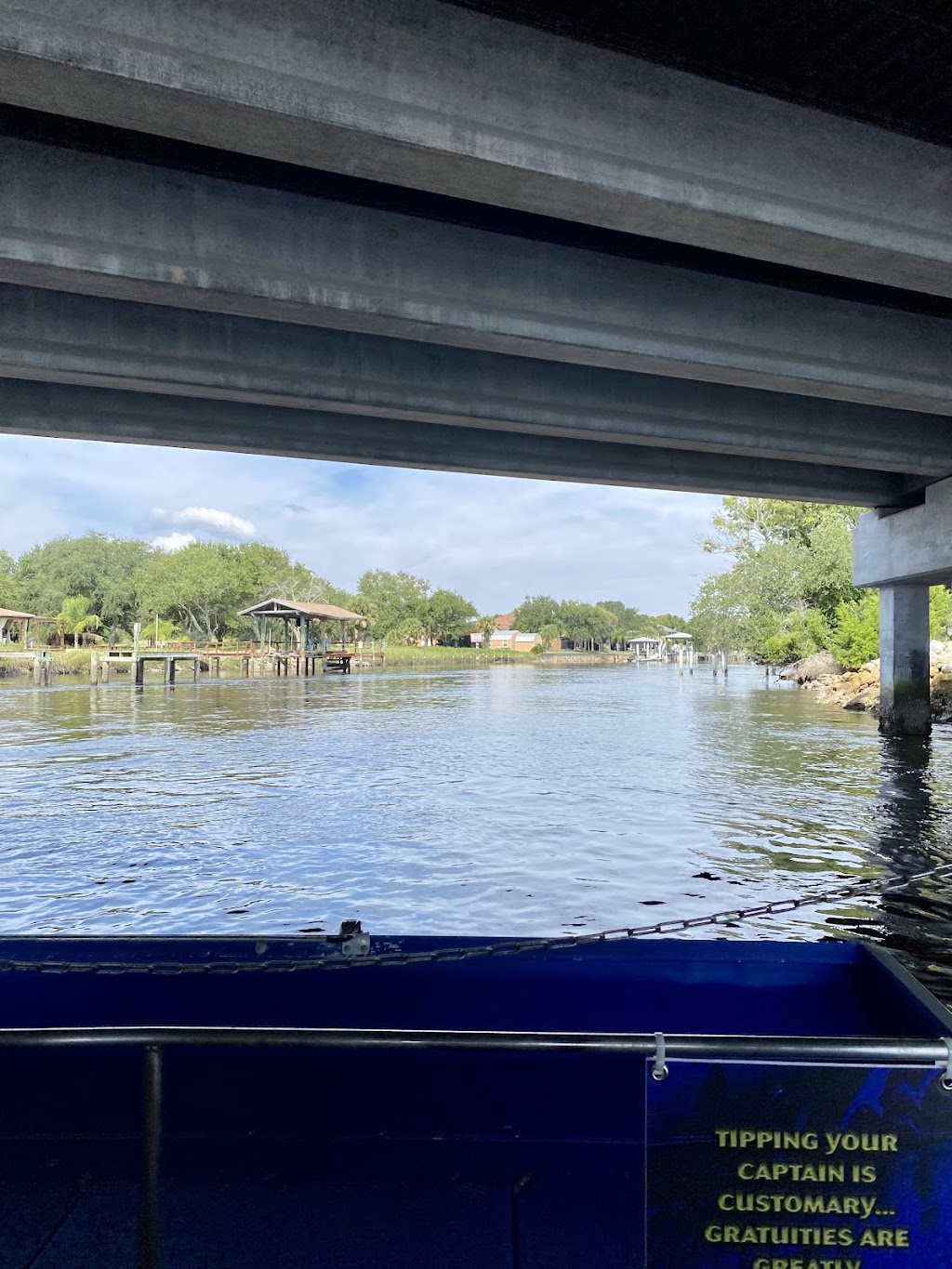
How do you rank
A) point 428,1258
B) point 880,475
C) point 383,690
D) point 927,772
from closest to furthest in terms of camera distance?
1. point 428,1258
2. point 927,772
3. point 880,475
4. point 383,690

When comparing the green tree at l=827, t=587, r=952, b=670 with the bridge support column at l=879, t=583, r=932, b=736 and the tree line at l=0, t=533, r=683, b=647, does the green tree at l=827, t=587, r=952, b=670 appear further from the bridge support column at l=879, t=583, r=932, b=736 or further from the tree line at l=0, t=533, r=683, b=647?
the tree line at l=0, t=533, r=683, b=647

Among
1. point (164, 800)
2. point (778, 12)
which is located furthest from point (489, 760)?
point (778, 12)

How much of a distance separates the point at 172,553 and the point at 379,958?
96.1 metres

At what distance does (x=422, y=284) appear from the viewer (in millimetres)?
9117

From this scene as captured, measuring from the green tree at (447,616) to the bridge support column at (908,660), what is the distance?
98.1m

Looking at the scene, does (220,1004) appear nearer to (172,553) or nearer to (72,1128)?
(72,1128)

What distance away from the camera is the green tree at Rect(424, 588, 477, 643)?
12075cm

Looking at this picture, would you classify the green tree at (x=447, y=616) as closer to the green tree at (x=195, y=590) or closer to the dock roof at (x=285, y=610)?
the green tree at (x=195, y=590)

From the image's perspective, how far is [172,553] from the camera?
94125 mm

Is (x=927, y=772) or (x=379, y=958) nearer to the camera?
(x=379, y=958)

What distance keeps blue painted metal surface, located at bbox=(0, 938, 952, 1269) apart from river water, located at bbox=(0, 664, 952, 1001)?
345cm

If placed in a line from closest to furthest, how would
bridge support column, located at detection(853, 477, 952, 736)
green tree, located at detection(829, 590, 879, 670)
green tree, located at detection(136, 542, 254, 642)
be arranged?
1. bridge support column, located at detection(853, 477, 952, 736)
2. green tree, located at detection(829, 590, 879, 670)
3. green tree, located at detection(136, 542, 254, 642)

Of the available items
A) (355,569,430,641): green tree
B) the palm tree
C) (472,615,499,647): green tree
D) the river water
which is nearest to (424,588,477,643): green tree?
(355,569,430,641): green tree

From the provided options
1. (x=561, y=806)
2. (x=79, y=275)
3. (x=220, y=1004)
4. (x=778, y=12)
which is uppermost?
(x=778, y=12)
